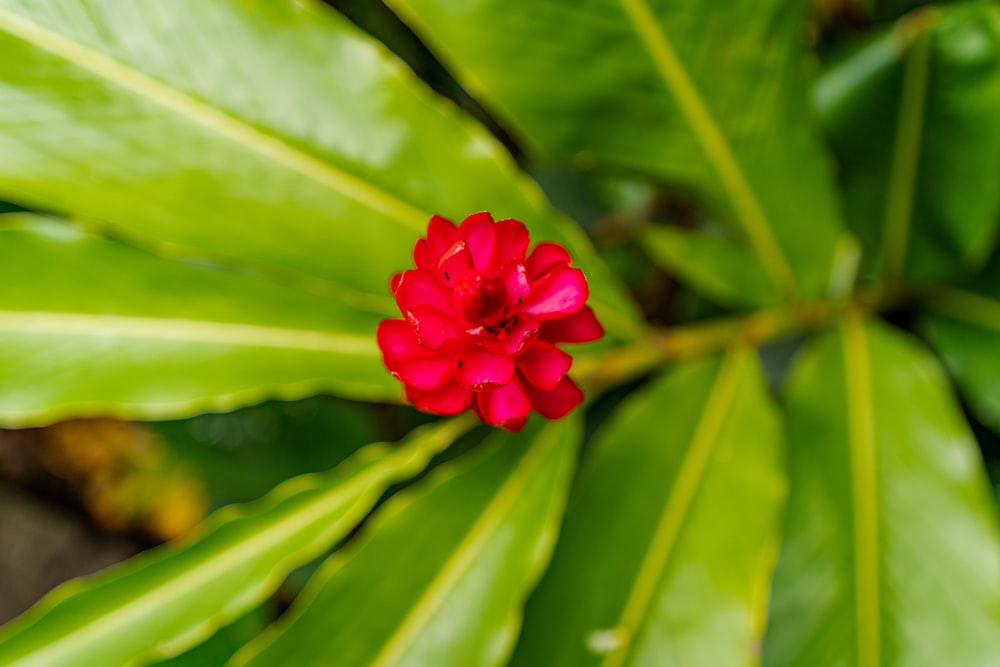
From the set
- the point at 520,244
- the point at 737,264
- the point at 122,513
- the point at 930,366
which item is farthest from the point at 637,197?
the point at 122,513

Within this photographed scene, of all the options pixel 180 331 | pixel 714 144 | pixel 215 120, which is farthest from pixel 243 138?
pixel 714 144

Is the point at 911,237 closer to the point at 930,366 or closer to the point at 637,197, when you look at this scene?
the point at 930,366

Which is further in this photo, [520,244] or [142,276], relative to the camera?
[142,276]

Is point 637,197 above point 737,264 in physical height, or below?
above

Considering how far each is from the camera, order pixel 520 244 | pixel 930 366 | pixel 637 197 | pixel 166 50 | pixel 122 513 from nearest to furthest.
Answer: pixel 520 244 → pixel 166 50 → pixel 930 366 → pixel 637 197 → pixel 122 513

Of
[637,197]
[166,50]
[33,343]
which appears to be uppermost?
[637,197]

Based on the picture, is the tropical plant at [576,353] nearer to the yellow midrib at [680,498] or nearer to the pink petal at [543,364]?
the yellow midrib at [680,498]

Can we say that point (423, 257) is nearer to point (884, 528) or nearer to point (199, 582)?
point (199, 582)

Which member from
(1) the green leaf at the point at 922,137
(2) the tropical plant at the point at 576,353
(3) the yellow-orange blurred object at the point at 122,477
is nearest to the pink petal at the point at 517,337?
(2) the tropical plant at the point at 576,353
